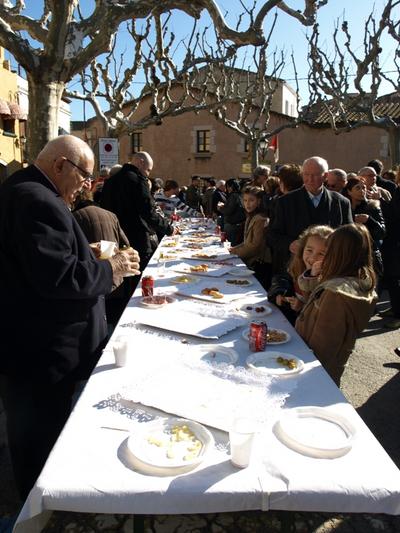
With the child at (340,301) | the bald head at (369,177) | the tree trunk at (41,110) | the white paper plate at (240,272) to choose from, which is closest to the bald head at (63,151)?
the child at (340,301)

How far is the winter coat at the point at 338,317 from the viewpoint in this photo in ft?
7.25

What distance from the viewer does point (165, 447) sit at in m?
1.38

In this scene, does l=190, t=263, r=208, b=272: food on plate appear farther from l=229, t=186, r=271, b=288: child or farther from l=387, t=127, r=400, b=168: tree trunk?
l=387, t=127, r=400, b=168: tree trunk

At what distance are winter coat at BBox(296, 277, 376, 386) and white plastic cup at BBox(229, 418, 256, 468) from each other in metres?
1.09

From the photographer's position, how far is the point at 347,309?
2.21m

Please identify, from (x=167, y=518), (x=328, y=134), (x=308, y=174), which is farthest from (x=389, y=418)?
(x=328, y=134)

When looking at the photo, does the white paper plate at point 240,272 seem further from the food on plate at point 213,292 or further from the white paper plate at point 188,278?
the food on plate at point 213,292

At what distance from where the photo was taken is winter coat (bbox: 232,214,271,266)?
4.93 meters

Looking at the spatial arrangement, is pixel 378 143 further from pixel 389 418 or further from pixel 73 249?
pixel 73 249

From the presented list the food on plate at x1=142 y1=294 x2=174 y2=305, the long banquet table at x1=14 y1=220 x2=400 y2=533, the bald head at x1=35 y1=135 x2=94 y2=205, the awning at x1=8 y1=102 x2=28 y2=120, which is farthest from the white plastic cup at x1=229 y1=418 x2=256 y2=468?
the awning at x1=8 y1=102 x2=28 y2=120

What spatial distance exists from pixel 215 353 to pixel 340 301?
0.70 m

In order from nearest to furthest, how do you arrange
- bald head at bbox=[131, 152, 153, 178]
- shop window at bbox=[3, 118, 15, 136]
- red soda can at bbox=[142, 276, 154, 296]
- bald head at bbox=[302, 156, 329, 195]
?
red soda can at bbox=[142, 276, 154, 296] < bald head at bbox=[302, 156, 329, 195] < bald head at bbox=[131, 152, 153, 178] < shop window at bbox=[3, 118, 15, 136]

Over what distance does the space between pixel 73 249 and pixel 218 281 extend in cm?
196

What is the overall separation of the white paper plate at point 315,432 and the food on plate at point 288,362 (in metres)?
0.39
